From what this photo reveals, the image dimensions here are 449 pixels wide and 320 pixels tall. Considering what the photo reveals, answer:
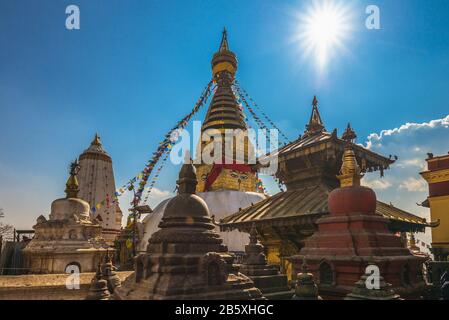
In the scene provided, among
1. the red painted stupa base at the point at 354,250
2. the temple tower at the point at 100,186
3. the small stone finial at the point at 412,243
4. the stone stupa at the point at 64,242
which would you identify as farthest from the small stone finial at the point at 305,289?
the temple tower at the point at 100,186

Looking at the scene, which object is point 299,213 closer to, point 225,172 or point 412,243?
point 412,243

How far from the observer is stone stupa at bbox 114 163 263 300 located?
23.5ft

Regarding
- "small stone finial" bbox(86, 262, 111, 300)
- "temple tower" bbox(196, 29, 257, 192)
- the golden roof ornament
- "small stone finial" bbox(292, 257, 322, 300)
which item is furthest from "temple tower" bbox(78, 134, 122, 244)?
"small stone finial" bbox(292, 257, 322, 300)

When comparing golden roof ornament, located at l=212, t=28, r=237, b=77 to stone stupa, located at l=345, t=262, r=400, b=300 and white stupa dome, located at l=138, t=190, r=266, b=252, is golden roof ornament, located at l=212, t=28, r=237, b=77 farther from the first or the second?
stone stupa, located at l=345, t=262, r=400, b=300

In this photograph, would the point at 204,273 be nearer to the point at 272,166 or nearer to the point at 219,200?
the point at 272,166

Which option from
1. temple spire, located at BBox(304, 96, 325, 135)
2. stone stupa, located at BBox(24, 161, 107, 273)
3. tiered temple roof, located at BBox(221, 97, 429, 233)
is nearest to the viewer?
tiered temple roof, located at BBox(221, 97, 429, 233)

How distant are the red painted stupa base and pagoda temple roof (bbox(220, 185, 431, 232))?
3.83 feet

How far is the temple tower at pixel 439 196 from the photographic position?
954 inches

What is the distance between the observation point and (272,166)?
18.9 meters

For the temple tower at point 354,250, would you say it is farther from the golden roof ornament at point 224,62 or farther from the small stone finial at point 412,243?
the golden roof ornament at point 224,62

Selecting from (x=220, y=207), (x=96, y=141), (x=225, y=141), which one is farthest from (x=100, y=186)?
(x=220, y=207)

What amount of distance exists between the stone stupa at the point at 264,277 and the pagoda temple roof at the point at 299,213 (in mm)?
3204

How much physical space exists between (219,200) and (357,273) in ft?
69.2
